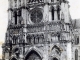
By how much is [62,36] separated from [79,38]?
7224 mm

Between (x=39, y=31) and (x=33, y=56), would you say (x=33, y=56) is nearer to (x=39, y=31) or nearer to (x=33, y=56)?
(x=33, y=56)

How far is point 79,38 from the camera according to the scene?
124ft

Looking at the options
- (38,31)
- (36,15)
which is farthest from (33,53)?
(36,15)

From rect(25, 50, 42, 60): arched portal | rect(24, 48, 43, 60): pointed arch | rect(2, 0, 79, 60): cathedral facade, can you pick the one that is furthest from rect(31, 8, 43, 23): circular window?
rect(25, 50, 42, 60): arched portal

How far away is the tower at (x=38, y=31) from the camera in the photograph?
103 ft

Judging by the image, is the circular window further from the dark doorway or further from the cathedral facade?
the dark doorway

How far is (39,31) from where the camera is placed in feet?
107

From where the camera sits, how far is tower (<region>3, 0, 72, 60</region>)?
3144 cm

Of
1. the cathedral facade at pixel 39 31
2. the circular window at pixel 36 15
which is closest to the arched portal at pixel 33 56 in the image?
the cathedral facade at pixel 39 31

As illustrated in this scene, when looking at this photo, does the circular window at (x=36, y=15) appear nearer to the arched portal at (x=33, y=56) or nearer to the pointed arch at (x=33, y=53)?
the pointed arch at (x=33, y=53)

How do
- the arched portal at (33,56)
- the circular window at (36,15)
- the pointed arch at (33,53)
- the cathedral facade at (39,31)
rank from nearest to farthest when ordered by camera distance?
the cathedral facade at (39,31)
the pointed arch at (33,53)
the arched portal at (33,56)
the circular window at (36,15)

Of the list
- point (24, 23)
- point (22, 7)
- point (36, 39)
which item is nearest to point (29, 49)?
point (36, 39)

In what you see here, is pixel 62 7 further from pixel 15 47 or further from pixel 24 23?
pixel 15 47

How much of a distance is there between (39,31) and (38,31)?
151 mm
